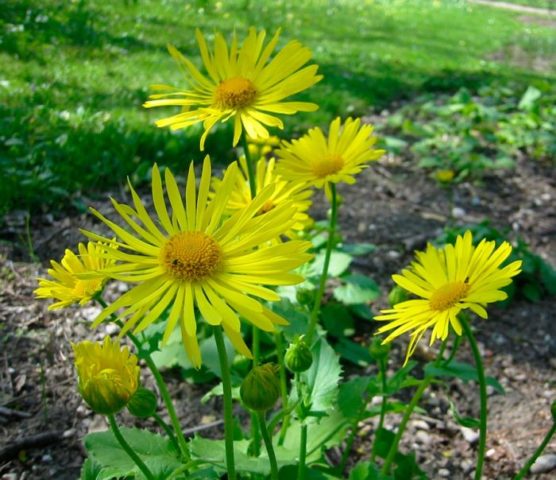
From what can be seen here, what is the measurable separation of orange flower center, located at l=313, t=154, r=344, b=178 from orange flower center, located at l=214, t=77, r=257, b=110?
0.27 meters

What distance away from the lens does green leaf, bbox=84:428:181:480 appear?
1.55 meters

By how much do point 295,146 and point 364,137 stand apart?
0.19 metres

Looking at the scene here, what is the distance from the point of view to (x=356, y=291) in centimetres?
292

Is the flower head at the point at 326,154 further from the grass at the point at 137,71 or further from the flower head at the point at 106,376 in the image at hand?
the grass at the point at 137,71

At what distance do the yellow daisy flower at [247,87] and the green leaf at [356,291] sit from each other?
1.33 meters

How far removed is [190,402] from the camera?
8.27 feet

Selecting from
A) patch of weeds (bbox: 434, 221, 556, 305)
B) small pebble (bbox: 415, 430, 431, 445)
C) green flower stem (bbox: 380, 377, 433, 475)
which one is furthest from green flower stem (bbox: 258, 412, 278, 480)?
patch of weeds (bbox: 434, 221, 556, 305)

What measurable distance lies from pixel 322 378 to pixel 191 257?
65cm

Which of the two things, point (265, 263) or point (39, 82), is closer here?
point (265, 263)

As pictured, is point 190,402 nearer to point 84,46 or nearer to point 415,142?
point 415,142

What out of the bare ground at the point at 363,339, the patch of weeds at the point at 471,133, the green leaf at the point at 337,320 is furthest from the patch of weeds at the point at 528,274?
the patch of weeds at the point at 471,133

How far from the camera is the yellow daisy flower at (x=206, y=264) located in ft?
3.86

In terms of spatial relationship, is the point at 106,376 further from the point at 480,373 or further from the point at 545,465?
the point at 545,465

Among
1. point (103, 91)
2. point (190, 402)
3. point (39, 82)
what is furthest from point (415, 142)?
point (190, 402)
